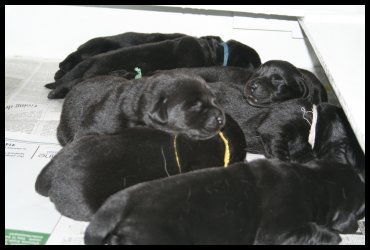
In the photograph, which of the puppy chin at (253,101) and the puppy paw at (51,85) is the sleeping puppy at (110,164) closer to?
the puppy chin at (253,101)

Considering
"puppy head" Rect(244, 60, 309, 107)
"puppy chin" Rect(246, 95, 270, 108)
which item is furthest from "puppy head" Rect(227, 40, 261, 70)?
"puppy chin" Rect(246, 95, 270, 108)

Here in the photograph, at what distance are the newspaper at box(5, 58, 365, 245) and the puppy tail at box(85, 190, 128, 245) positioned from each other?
228mm

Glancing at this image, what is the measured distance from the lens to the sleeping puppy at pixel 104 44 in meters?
2.76

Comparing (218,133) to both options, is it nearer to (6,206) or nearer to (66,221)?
(66,221)

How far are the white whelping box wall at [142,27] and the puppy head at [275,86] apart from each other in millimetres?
A: 725

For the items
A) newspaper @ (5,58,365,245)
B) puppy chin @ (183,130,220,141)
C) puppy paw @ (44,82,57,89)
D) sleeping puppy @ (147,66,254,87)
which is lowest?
newspaper @ (5,58,365,245)

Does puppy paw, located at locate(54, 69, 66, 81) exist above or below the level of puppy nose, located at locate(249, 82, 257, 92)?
below

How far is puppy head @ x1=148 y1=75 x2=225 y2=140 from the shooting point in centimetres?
193

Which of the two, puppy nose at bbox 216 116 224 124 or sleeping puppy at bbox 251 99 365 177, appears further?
sleeping puppy at bbox 251 99 365 177

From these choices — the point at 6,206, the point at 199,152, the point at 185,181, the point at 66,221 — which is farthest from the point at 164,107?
the point at 6,206

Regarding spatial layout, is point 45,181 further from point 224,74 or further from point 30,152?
point 224,74

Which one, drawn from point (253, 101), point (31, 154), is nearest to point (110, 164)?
point (31, 154)

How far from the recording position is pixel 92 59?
259 cm

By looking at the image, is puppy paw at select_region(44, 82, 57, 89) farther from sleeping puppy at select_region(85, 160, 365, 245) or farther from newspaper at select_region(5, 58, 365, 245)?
sleeping puppy at select_region(85, 160, 365, 245)
